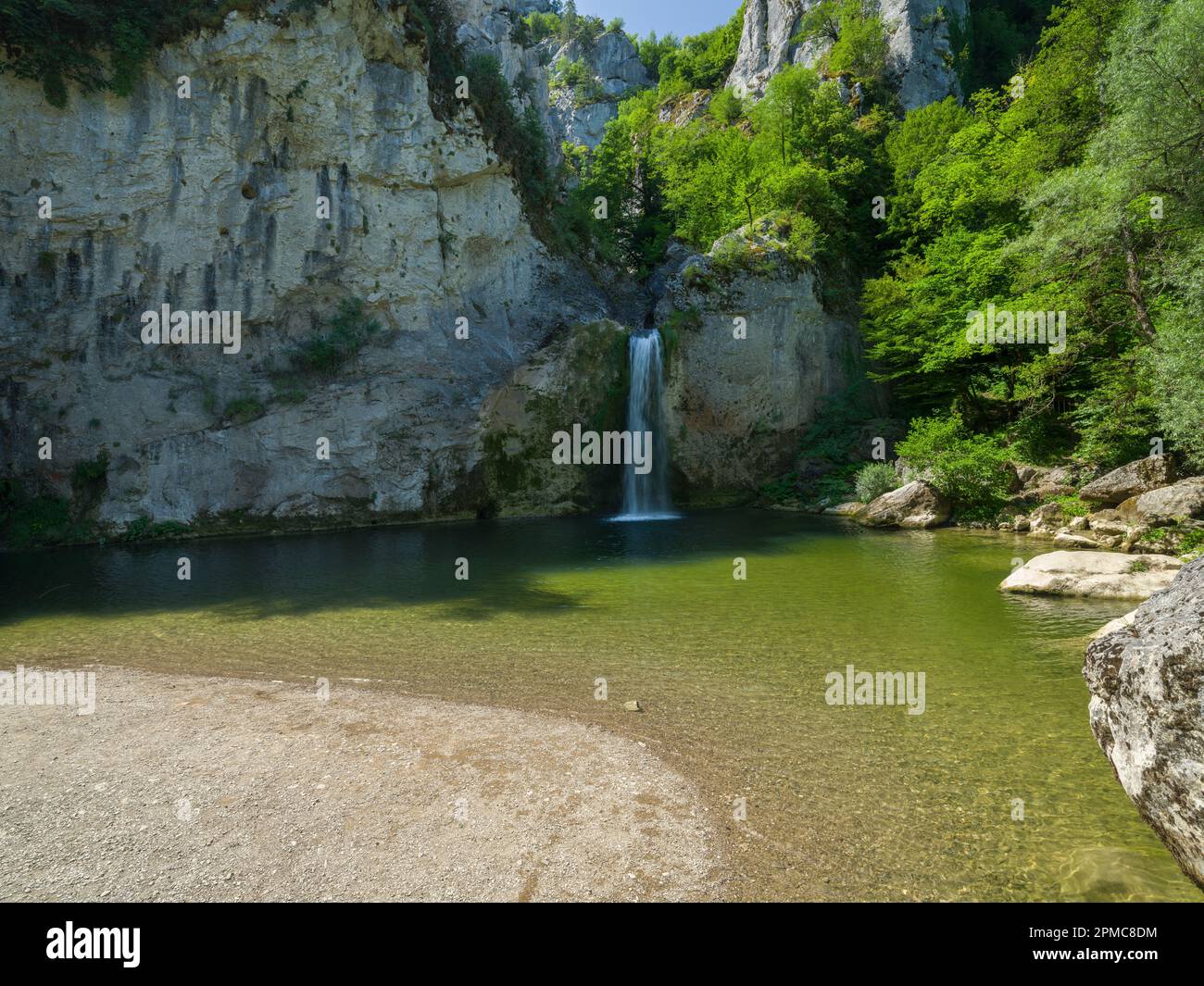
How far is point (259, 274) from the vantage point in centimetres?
2147

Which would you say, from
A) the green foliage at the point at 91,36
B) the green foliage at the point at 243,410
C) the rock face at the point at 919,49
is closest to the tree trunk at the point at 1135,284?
the rock face at the point at 919,49

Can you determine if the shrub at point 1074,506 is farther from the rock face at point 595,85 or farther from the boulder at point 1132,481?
the rock face at point 595,85

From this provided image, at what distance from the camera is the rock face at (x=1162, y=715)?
312 cm

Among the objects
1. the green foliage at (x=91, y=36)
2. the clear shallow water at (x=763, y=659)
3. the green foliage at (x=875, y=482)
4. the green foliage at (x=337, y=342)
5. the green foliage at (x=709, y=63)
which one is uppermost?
the green foliage at (x=709, y=63)

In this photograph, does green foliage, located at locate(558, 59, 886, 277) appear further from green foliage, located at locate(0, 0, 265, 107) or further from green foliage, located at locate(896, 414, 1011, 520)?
green foliage, located at locate(0, 0, 265, 107)

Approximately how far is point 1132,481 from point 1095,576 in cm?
718

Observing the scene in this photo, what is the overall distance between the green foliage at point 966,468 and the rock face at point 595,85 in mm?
46975

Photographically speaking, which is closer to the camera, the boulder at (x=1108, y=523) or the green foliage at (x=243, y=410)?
the boulder at (x=1108, y=523)

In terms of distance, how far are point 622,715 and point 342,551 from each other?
12380mm

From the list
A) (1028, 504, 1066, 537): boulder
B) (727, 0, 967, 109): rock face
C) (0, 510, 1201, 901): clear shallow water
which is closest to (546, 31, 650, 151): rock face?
(727, 0, 967, 109): rock face

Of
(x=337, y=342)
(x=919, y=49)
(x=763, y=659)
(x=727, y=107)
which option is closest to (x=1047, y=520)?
(x=763, y=659)

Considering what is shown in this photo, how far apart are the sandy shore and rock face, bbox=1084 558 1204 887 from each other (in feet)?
7.61

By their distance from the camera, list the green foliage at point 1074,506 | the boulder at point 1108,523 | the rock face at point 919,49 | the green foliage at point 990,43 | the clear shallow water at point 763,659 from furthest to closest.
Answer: the green foliage at point 990,43, the rock face at point 919,49, the green foliage at point 1074,506, the boulder at point 1108,523, the clear shallow water at point 763,659

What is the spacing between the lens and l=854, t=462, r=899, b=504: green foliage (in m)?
21.2
